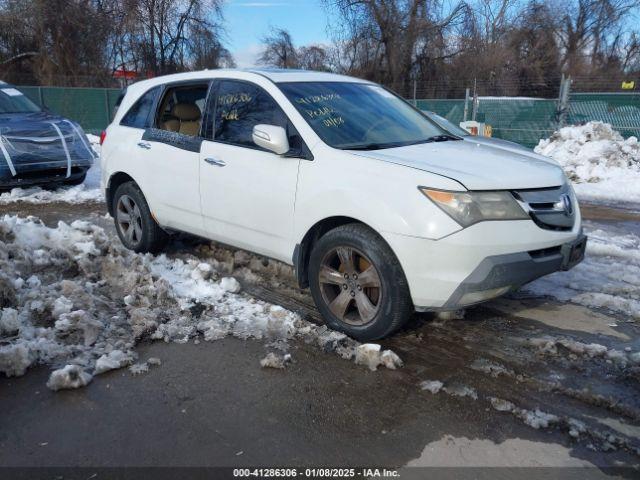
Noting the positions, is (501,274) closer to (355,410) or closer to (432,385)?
(432,385)

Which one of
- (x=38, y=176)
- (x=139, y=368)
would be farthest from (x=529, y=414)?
(x=38, y=176)

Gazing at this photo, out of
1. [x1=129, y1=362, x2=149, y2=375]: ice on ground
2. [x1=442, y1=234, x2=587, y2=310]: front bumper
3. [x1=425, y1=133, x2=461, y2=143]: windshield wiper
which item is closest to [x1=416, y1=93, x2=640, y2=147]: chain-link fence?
[x1=425, y1=133, x2=461, y2=143]: windshield wiper

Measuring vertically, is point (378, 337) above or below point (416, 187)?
below

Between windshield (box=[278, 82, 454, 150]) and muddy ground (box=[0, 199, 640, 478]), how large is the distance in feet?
4.81

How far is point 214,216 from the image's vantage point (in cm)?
477

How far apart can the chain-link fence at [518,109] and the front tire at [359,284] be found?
1316cm

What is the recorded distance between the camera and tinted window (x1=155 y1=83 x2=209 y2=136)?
5070 millimetres

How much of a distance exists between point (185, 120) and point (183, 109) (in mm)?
157

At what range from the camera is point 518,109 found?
54.0 feet

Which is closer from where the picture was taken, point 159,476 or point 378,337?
A: point 159,476

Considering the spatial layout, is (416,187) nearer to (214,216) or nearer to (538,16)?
(214,216)

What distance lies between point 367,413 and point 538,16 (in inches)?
1712

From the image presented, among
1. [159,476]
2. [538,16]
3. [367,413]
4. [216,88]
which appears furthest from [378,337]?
[538,16]

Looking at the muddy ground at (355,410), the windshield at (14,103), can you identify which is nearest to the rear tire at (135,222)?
the muddy ground at (355,410)
